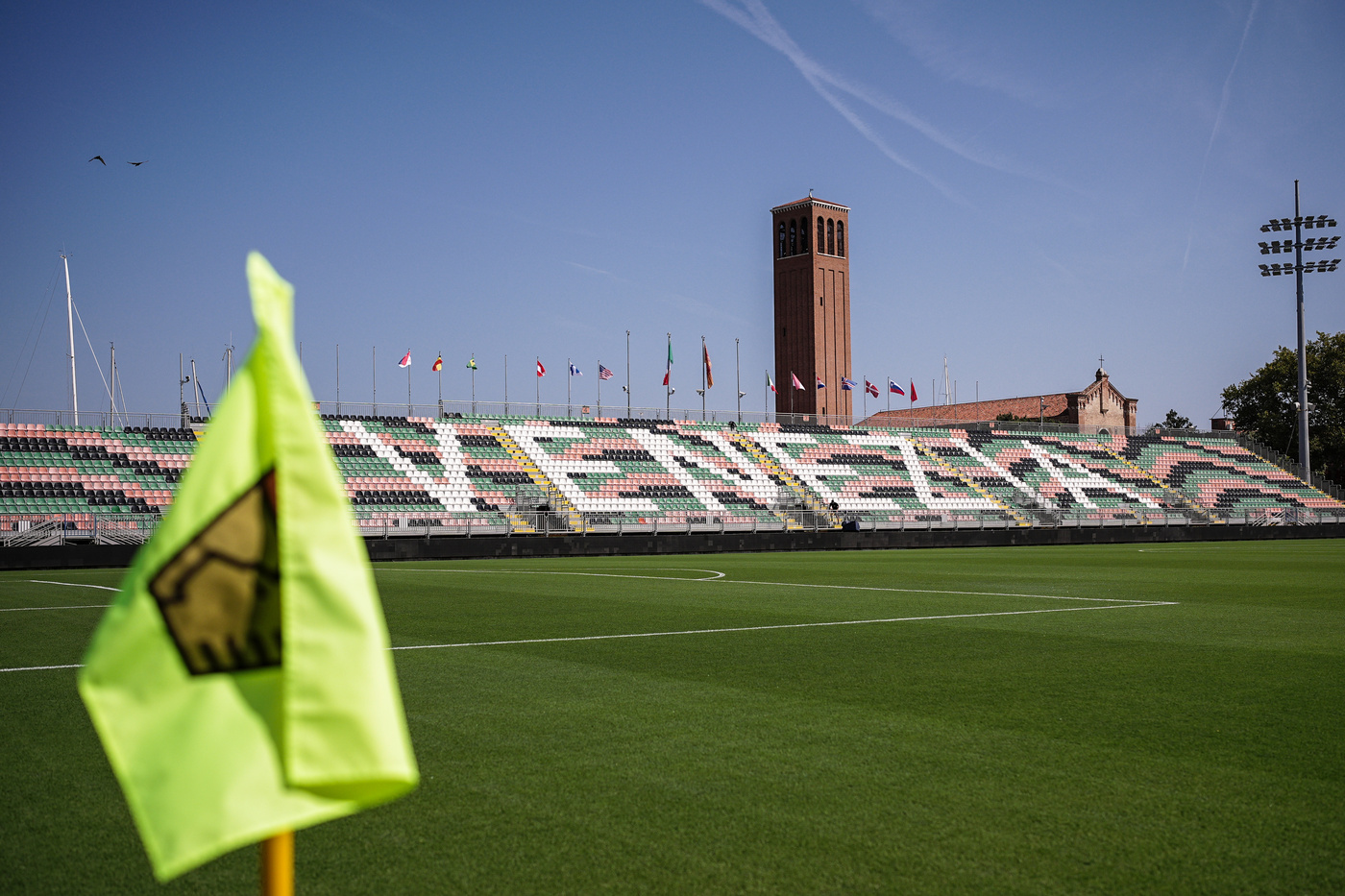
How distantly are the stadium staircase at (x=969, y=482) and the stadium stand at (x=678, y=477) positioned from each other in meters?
0.13

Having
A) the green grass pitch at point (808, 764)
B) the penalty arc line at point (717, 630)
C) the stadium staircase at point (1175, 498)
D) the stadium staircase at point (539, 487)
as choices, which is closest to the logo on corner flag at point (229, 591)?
the green grass pitch at point (808, 764)

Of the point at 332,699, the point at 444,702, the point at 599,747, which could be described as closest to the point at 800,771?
the point at 599,747

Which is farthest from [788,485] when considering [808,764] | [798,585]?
[808,764]

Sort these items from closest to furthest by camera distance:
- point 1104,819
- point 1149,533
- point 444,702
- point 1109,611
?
point 1104,819, point 444,702, point 1109,611, point 1149,533

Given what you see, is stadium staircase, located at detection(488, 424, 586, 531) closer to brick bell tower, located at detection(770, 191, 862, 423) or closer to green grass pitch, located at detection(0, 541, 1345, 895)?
green grass pitch, located at detection(0, 541, 1345, 895)

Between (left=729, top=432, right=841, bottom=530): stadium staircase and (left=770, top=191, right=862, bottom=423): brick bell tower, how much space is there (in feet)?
125

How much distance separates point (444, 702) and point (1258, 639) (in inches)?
292

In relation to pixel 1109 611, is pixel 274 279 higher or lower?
higher

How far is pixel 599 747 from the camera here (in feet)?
17.9

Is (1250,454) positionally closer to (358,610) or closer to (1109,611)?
(1109,611)

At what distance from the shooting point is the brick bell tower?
8831 cm

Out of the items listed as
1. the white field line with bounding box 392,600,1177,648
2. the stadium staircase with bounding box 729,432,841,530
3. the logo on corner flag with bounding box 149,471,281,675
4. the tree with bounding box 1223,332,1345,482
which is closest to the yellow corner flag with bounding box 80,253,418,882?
the logo on corner flag with bounding box 149,471,281,675

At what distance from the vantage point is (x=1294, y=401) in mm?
73000

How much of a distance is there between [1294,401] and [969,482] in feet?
119
